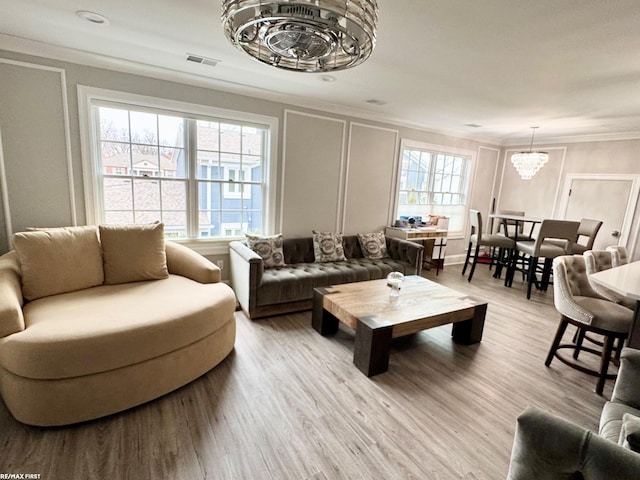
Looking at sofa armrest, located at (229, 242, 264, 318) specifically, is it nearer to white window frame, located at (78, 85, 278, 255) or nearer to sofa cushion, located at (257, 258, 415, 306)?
sofa cushion, located at (257, 258, 415, 306)

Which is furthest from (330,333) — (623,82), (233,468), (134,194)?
(623,82)

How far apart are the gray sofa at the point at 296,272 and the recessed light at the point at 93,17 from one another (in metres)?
2.09

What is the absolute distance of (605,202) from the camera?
496 cm

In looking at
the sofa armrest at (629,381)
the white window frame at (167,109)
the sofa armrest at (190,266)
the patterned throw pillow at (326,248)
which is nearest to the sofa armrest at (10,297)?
the white window frame at (167,109)

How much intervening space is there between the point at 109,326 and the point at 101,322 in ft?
0.25

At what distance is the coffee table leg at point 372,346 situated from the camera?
2318 millimetres

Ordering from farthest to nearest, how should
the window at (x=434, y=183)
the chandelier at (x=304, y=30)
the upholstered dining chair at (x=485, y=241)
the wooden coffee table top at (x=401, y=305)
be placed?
the window at (x=434, y=183) < the upholstered dining chair at (x=485, y=241) < the wooden coffee table top at (x=401, y=305) < the chandelier at (x=304, y=30)

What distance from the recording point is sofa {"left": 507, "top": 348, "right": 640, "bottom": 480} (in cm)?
78

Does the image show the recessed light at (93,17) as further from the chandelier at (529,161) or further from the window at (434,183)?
the chandelier at (529,161)

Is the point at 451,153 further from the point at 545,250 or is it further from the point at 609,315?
the point at 609,315

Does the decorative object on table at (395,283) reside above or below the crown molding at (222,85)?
below

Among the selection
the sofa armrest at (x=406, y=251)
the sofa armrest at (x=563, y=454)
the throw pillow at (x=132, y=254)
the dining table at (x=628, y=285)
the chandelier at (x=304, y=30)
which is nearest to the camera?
the sofa armrest at (x=563, y=454)

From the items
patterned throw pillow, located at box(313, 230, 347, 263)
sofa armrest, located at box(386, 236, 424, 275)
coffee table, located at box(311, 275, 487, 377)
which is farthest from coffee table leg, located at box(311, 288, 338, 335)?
sofa armrest, located at box(386, 236, 424, 275)

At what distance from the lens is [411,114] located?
4473mm
